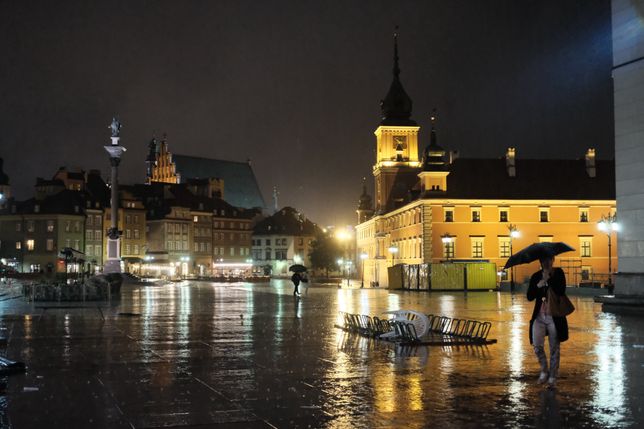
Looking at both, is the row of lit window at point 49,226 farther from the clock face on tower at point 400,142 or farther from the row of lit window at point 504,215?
the row of lit window at point 504,215

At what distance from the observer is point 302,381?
12258 millimetres

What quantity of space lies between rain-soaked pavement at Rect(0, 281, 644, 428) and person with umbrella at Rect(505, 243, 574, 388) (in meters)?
0.41

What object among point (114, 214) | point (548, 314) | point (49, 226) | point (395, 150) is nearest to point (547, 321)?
point (548, 314)

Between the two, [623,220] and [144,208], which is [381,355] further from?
[144,208]

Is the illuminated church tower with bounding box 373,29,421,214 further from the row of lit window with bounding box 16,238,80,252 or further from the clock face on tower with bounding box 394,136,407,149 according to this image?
the row of lit window with bounding box 16,238,80,252

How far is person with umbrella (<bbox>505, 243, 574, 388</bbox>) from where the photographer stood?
11.7 meters

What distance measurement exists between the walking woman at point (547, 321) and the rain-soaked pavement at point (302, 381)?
1.32ft

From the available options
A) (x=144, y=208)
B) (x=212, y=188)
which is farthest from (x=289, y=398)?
(x=212, y=188)

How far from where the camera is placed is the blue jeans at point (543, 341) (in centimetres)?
1166

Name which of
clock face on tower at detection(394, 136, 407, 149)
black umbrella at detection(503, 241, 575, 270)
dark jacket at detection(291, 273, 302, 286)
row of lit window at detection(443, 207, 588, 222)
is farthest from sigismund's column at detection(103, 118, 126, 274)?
black umbrella at detection(503, 241, 575, 270)

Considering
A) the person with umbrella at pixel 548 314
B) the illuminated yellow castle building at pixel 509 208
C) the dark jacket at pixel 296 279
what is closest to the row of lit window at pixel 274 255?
Answer: the illuminated yellow castle building at pixel 509 208

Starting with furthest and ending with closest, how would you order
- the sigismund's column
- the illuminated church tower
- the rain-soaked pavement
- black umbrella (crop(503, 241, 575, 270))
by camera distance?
the illuminated church tower, the sigismund's column, black umbrella (crop(503, 241, 575, 270)), the rain-soaked pavement

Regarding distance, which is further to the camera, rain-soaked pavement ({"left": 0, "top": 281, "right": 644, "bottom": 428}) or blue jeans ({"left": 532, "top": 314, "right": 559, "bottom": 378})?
blue jeans ({"left": 532, "top": 314, "right": 559, "bottom": 378})

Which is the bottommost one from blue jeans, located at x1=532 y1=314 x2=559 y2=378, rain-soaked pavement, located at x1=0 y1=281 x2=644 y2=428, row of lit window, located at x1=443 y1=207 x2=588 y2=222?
rain-soaked pavement, located at x1=0 y1=281 x2=644 y2=428
